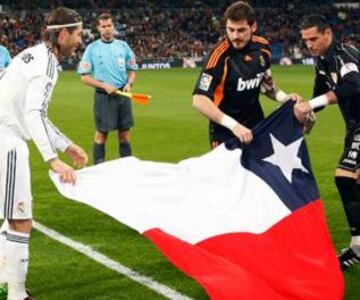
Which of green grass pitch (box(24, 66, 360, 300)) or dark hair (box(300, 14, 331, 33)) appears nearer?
green grass pitch (box(24, 66, 360, 300))

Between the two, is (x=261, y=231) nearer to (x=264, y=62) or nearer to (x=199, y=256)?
(x=199, y=256)


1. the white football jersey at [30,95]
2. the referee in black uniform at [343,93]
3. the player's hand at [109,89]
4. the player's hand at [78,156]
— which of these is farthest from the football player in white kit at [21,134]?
the player's hand at [109,89]

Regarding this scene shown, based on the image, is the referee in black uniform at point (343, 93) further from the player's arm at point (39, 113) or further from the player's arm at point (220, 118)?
the player's arm at point (39, 113)

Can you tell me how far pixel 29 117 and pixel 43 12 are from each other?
47.3 m

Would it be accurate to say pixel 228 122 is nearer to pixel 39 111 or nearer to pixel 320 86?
pixel 320 86

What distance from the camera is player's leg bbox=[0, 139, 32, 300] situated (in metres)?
5.40

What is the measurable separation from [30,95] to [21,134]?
1.42 ft

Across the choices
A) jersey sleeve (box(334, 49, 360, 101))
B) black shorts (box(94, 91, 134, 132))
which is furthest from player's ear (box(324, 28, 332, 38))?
black shorts (box(94, 91, 134, 132))

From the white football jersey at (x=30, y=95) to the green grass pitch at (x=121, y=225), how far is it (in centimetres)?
141

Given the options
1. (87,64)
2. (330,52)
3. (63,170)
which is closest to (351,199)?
(330,52)

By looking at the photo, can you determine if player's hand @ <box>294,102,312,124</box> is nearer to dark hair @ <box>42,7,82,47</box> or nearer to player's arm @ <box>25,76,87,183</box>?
dark hair @ <box>42,7,82,47</box>

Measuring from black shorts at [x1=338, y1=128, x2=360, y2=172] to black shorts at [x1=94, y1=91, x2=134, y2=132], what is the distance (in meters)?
4.71

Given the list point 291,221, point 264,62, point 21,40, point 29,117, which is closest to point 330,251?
point 291,221

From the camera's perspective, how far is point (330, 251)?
577 cm
